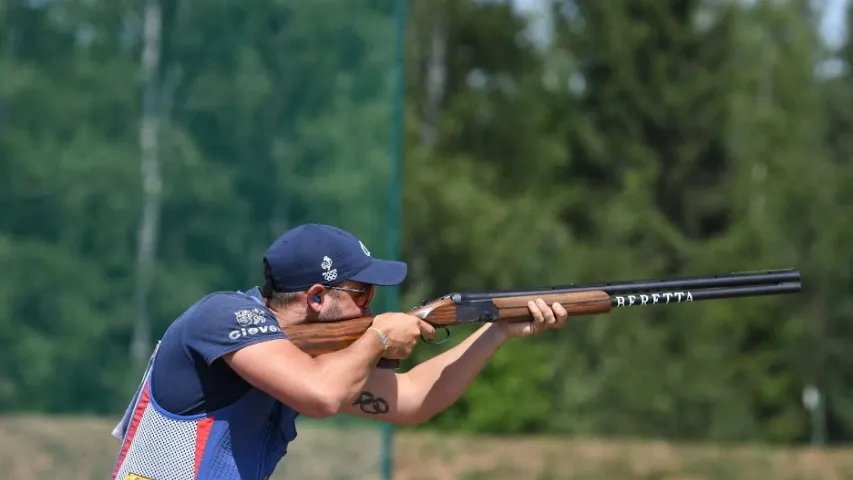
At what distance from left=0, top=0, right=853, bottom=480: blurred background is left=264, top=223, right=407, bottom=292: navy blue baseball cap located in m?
4.58

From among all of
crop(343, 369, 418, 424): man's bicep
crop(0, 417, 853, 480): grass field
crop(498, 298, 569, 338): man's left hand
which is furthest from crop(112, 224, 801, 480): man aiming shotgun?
crop(0, 417, 853, 480): grass field

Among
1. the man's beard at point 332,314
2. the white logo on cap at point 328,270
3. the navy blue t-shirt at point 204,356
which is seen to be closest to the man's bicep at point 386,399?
the man's beard at point 332,314

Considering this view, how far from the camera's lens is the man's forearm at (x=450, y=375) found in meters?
5.09

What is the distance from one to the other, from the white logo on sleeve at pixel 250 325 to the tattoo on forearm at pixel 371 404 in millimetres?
939

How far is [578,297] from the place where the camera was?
5.18 meters

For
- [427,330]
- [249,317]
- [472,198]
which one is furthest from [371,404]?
[472,198]

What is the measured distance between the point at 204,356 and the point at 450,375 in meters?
1.33

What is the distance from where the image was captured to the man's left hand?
5.02m

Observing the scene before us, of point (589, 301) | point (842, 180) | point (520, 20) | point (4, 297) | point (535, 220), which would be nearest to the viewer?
point (589, 301)

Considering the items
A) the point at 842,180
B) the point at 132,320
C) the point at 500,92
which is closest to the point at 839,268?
the point at 842,180

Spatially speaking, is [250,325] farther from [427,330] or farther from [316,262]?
[427,330]

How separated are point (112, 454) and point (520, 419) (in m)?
15.2

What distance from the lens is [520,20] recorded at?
31500 millimetres

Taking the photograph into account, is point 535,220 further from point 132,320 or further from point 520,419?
point 132,320
